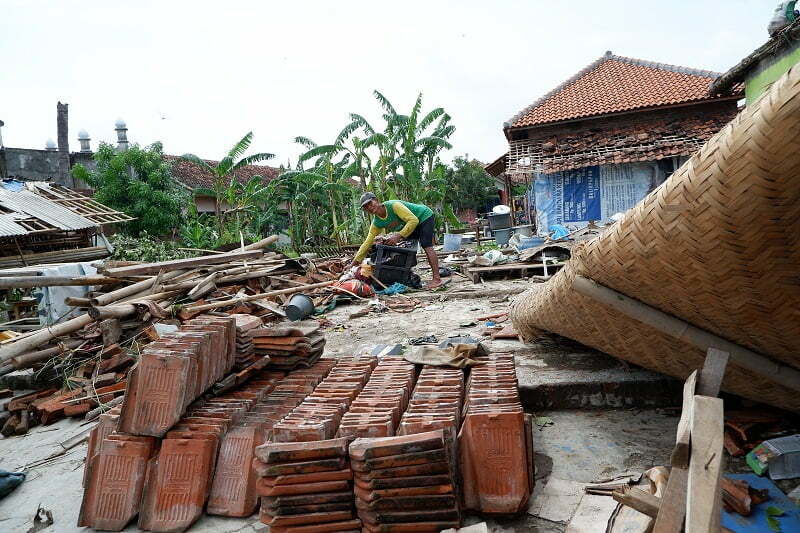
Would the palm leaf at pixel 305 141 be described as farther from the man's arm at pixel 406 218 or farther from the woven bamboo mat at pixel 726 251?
the woven bamboo mat at pixel 726 251

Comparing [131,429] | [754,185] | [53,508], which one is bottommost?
[53,508]

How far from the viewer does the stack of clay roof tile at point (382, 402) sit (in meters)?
2.16

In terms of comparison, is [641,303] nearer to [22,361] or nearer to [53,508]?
[53,508]

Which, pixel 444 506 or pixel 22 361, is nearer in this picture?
pixel 444 506

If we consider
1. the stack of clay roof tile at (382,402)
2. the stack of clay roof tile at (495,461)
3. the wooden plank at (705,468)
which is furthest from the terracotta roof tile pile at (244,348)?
the wooden plank at (705,468)

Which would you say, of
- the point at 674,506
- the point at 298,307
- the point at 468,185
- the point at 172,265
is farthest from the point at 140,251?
the point at 468,185

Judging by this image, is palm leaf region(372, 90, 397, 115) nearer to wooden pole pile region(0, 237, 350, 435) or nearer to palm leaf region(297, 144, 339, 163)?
palm leaf region(297, 144, 339, 163)

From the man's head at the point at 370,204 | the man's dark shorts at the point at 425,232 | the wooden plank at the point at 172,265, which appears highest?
the man's head at the point at 370,204

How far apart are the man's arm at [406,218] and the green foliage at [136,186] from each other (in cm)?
1150

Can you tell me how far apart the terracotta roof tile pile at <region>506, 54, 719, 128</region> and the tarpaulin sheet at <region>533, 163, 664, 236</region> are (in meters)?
1.61

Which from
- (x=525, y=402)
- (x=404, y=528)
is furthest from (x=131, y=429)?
(x=525, y=402)

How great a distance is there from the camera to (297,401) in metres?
2.85

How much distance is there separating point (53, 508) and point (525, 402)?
2.61 meters

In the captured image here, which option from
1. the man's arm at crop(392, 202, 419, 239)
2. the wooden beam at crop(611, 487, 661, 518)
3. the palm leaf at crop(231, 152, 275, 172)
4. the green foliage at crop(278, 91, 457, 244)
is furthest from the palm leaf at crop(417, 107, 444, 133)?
the wooden beam at crop(611, 487, 661, 518)
